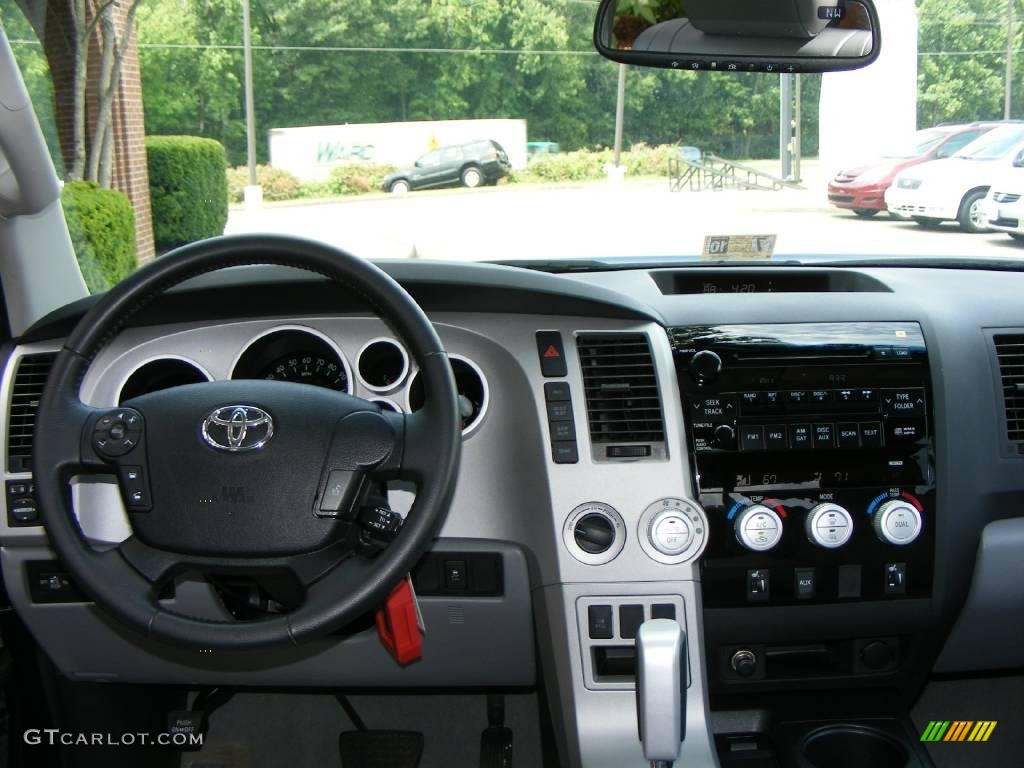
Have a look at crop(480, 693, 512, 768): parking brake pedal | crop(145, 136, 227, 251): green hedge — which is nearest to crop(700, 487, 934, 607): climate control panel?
crop(480, 693, 512, 768): parking brake pedal

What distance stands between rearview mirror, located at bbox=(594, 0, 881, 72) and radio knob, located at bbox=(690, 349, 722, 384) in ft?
2.02

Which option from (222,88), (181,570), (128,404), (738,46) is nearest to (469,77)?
(222,88)

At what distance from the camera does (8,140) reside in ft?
8.02

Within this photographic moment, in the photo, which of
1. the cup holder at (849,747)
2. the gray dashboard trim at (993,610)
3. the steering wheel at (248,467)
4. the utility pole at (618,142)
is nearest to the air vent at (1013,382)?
the gray dashboard trim at (993,610)

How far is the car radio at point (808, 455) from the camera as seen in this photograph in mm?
2498

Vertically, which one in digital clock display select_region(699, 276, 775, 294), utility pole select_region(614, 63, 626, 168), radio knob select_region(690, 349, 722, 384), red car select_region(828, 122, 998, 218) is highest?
utility pole select_region(614, 63, 626, 168)

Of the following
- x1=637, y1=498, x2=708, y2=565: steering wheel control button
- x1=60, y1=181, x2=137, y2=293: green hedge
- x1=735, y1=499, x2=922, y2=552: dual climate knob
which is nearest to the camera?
x1=637, y1=498, x2=708, y2=565: steering wheel control button

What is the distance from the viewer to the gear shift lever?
7.16 feet

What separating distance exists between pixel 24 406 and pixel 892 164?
85.7 inches

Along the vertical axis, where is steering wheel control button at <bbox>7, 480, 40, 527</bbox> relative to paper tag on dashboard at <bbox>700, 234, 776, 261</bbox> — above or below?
below

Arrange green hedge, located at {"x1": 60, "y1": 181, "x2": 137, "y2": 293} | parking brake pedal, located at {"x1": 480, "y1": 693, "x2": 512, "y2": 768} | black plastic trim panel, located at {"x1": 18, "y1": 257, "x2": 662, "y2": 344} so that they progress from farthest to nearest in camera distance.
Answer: parking brake pedal, located at {"x1": 480, "y1": 693, "x2": 512, "y2": 768}
green hedge, located at {"x1": 60, "y1": 181, "x2": 137, "y2": 293}
black plastic trim panel, located at {"x1": 18, "y1": 257, "x2": 662, "y2": 344}

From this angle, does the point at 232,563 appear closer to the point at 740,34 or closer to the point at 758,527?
the point at 758,527

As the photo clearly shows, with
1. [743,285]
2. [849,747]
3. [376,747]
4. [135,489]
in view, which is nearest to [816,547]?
[849,747]

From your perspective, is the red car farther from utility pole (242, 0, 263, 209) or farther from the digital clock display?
utility pole (242, 0, 263, 209)
